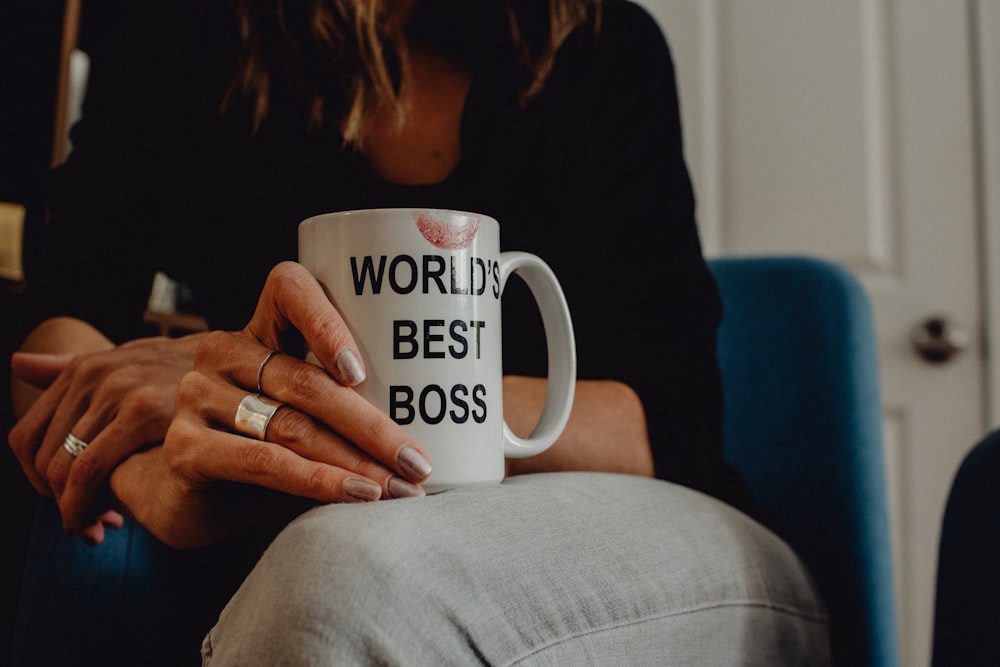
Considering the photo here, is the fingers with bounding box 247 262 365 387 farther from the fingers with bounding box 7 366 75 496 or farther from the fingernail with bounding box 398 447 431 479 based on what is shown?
the fingers with bounding box 7 366 75 496

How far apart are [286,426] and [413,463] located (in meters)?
0.07

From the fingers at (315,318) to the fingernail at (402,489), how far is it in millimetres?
51

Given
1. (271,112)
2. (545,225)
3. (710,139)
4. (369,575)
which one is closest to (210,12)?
(271,112)

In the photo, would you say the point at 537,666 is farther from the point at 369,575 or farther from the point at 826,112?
the point at 826,112

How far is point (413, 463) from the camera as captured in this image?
353 millimetres

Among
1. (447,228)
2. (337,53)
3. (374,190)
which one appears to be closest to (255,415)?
(447,228)

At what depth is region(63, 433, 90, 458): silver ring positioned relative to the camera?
0.51m

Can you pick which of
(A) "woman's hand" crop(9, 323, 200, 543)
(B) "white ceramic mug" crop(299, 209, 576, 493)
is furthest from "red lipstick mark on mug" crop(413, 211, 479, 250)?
(A) "woman's hand" crop(9, 323, 200, 543)

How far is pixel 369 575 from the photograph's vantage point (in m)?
0.30

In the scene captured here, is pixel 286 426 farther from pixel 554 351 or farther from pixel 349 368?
pixel 554 351

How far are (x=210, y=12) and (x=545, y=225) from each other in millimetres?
463

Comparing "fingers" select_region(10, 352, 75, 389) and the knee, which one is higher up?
"fingers" select_region(10, 352, 75, 389)

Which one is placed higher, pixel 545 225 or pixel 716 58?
pixel 716 58

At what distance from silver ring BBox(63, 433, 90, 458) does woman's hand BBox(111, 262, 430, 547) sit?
0.42ft
